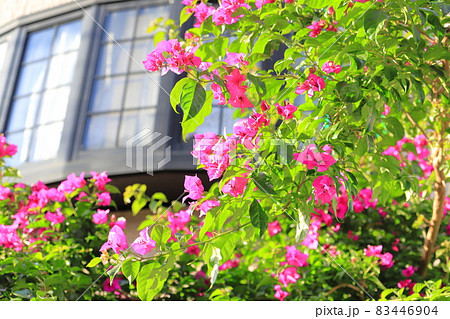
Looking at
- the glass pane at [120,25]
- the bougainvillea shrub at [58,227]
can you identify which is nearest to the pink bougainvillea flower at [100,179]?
the bougainvillea shrub at [58,227]

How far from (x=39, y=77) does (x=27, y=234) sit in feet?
1.63

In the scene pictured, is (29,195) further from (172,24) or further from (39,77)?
(172,24)

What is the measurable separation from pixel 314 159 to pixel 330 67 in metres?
0.21

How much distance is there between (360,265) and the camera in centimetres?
178

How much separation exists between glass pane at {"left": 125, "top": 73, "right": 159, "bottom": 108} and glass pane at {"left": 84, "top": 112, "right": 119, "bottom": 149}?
0.06 meters

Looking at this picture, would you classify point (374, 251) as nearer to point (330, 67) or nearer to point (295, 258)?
point (295, 258)

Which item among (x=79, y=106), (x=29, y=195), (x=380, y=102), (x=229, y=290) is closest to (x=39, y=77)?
(x=79, y=106)

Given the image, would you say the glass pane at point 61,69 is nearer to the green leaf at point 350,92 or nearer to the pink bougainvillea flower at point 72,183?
the pink bougainvillea flower at point 72,183

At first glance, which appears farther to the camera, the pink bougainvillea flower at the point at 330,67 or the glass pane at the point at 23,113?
the glass pane at the point at 23,113

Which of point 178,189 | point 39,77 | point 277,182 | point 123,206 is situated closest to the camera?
point 277,182

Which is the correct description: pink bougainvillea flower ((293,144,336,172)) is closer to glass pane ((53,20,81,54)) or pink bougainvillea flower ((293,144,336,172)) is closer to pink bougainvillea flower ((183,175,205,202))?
pink bougainvillea flower ((183,175,205,202))

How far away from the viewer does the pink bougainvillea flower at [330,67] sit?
1.09 metres

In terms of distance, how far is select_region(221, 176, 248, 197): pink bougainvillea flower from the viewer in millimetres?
982

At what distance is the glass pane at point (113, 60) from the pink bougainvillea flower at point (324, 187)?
0.74 m
